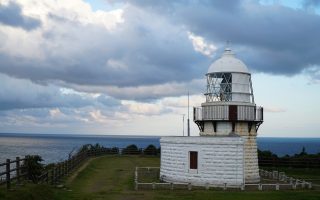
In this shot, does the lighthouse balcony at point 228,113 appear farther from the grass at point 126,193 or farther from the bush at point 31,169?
the bush at point 31,169

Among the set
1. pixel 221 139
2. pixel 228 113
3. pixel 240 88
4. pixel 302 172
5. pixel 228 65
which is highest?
pixel 228 65

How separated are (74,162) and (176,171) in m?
9.35

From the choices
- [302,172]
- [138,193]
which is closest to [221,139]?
[138,193]

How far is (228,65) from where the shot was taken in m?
31.3

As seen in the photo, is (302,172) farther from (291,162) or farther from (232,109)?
(232,109)

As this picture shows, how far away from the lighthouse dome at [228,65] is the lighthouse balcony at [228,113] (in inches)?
102

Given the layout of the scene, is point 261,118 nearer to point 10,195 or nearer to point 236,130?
point 236,130

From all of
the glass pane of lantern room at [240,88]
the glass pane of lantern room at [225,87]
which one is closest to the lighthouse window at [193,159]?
the glass pane of lantern room at [225,87]

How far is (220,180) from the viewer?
27.6 metres

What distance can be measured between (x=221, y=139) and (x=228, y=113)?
312cm

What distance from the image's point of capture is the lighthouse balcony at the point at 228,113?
→ 98.6ft

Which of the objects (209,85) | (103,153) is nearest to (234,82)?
(209,85)

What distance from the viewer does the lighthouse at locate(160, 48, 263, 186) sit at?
27.5 m

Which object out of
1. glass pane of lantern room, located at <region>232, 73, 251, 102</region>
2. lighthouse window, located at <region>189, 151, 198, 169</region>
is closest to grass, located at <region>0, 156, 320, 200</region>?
lighthouse window, located at <region>189, 151, 198, 169</region>
